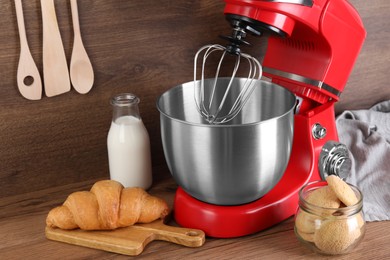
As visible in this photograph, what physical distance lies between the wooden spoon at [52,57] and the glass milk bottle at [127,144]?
10cm

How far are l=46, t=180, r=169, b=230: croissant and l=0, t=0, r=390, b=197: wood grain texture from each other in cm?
17

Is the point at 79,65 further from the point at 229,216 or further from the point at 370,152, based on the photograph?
the point at 370,152

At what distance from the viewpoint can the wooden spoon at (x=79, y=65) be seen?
111cm

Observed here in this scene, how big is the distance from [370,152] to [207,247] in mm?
434

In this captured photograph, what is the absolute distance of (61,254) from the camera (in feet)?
3.26

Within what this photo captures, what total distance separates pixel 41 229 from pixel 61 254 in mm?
90

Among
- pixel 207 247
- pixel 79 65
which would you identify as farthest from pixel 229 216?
pixel 79 65

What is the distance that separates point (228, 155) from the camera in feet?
3.12

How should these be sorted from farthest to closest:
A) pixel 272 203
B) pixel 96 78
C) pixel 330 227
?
pixel 96 78 < pixel 272 203 < pixel 330 227

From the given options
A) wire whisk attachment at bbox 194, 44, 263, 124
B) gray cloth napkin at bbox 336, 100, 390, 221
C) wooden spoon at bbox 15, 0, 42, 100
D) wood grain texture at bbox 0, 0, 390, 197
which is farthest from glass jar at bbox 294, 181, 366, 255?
wooden spoon at bbox 15, 0, 42, 100

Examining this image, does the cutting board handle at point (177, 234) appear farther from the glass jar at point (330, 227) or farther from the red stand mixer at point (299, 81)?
the glass jar at point (330, 227)

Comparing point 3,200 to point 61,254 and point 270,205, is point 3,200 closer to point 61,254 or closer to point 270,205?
point 61,254

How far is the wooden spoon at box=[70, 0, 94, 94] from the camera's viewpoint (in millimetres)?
1108

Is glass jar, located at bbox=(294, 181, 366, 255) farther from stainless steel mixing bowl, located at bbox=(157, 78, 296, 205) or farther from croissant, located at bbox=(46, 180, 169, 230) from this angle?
croissant, located at bbox=(46, 180, 169, 230)
